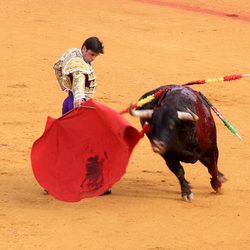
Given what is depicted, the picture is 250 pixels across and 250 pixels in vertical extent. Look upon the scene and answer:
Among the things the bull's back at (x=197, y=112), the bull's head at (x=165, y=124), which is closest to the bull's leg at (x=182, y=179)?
the bull's back at (x=197, y=112)

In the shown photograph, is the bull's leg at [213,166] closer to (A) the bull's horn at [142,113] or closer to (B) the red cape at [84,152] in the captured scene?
(A) the bull's horn at [142,113]

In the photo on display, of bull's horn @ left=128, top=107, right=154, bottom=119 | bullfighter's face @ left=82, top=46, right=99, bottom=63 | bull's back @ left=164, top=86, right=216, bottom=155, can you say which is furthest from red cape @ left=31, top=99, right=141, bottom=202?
bull's back @ left=164, top=86, right=216, bottom=155

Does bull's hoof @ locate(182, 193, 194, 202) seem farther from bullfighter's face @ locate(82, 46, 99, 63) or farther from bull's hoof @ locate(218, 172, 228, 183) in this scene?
bullfighter's face @ locate(82, 46, 99, 63)

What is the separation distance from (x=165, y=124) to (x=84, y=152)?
752 mm

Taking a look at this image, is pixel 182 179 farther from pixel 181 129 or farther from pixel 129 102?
pixel 129 102

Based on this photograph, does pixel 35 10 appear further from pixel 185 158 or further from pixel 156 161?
pixel 185 158

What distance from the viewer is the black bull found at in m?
7.70

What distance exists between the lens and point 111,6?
18.0 meters

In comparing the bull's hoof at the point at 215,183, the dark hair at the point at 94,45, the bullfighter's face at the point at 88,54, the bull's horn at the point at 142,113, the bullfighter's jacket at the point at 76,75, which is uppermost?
the dark hair at the point at 94,45

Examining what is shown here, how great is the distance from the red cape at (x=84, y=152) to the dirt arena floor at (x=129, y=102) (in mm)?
269

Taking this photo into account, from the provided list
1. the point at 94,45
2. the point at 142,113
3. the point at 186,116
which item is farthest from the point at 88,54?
the point at 186,116

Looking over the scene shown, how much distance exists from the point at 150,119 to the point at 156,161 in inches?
65.6

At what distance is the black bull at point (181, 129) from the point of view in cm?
770

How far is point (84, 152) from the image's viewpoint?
7750 mm
